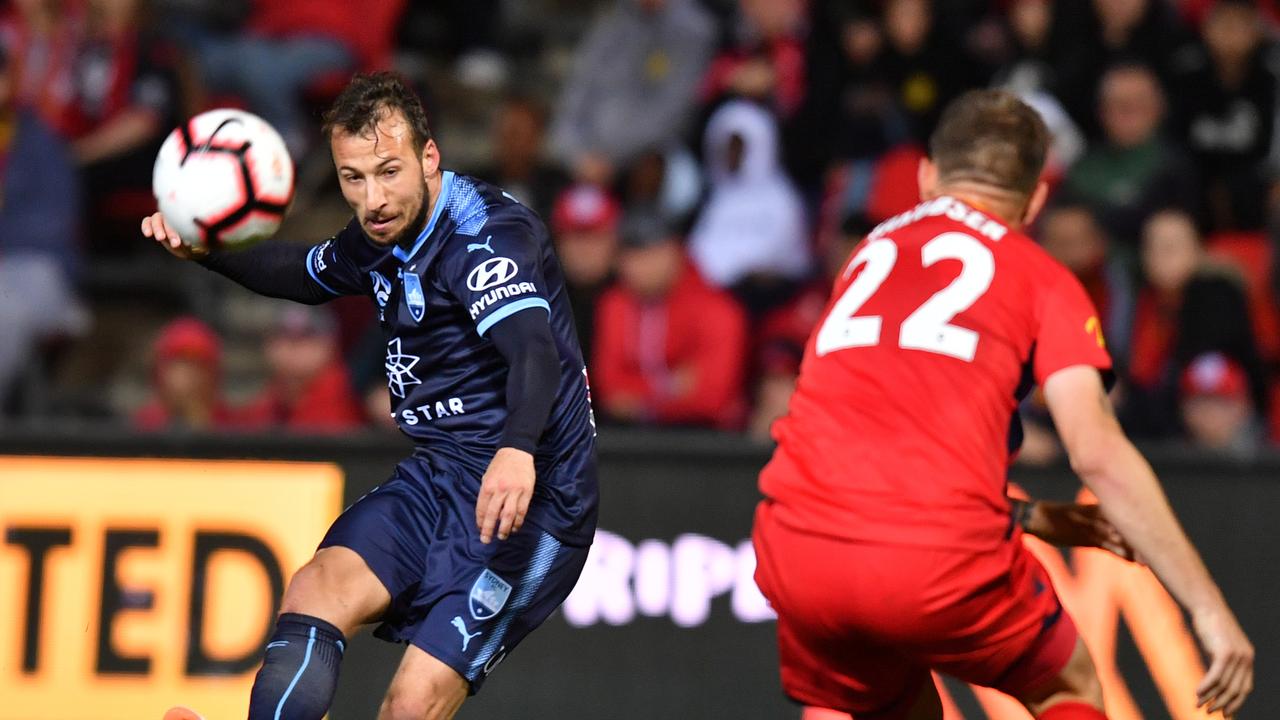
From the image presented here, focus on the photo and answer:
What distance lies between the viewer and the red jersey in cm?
407

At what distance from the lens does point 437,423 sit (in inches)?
195

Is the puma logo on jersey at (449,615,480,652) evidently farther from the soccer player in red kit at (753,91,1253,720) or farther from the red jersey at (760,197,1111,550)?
the red jersey at (760,197,1111,550)

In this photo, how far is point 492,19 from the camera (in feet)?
37.8

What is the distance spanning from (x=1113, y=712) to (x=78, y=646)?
4.27 metres

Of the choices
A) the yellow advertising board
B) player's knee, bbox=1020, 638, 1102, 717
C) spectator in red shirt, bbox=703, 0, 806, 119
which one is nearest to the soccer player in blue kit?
player's knee, bbox=1020, 638, 1102, 717

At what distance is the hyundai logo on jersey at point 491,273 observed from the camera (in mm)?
4645

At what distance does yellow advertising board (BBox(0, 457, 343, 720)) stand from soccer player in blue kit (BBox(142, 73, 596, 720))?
2.04m

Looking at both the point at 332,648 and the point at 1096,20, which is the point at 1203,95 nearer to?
the point at 1096,20

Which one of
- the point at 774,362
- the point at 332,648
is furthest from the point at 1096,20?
the point at 332,648

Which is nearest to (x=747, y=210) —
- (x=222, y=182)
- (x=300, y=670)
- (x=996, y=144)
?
(x=222, y=182)

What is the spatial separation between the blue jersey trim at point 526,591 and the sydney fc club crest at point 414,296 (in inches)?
29.8

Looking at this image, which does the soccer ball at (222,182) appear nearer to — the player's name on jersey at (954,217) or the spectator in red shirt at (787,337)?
the player's name on jersey at (954,217)

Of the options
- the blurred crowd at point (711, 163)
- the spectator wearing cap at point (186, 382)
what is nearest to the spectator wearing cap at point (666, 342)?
the blurred crowd at point (711, 163)

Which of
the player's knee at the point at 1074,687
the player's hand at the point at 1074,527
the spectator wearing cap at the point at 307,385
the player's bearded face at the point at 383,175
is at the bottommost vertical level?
the spectator wearing cap at the point at 307,385
